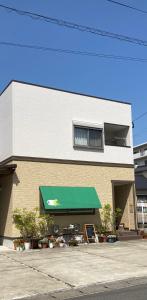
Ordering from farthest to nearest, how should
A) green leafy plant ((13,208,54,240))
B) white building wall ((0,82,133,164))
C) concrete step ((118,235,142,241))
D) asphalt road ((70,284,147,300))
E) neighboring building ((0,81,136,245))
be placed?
concrete step ((118,235,142,241))
white building wall ((0,82,133,164))
neighboring building ((0,81,136,245))
green leafy plant ((13,208,54,240))
asphalt road ((70,284,147,300))

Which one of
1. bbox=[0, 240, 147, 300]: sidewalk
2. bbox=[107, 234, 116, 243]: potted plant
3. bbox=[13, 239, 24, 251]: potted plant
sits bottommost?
bbox=[0, 240, 147, 300]: sidewalk

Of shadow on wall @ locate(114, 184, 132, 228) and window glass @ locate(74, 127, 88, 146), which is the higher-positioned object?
window glass @ locate(74, 127, 88, 146)

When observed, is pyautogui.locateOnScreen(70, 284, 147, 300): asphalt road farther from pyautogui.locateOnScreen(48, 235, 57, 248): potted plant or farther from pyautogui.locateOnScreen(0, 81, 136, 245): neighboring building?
pyautogui.locateOnScreen(0, 81, 136, 245): neighboring building

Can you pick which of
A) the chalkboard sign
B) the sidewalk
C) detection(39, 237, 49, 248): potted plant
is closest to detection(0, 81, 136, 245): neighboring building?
the chalkboard sign

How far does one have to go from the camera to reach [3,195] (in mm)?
20984

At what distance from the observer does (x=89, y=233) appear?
2058 centimetres

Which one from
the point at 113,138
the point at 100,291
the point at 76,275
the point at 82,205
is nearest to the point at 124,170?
the point at 113,138

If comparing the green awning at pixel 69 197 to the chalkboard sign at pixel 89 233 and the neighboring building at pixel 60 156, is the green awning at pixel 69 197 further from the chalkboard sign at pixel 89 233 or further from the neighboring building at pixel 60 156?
the chalkboard sign at pixel 89 233

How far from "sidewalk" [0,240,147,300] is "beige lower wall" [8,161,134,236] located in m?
2.73

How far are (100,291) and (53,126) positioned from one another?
12.2 metres

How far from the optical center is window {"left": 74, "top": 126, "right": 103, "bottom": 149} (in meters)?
21.9

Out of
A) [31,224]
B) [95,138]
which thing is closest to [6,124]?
[95,138]

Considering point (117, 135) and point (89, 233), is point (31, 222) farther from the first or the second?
point (117, 135)

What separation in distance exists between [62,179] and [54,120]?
9.78 ft
